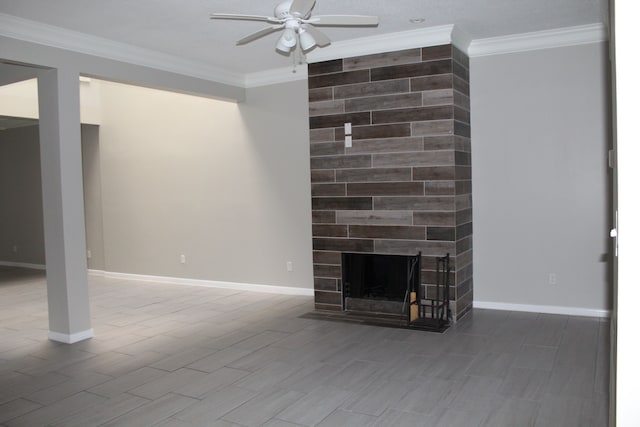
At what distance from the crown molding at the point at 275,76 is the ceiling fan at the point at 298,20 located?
103 inches

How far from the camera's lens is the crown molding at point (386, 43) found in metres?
4.94

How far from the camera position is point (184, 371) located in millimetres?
4027

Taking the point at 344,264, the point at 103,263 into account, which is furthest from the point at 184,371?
the point at 103,263

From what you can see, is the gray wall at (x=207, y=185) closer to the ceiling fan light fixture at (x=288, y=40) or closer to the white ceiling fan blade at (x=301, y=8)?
the ceiling fan light fixture at (x=288, y=40)

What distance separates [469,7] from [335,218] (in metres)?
2.40

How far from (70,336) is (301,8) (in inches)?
138

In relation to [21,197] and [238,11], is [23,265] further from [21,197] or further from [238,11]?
[238,11]

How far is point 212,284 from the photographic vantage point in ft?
23.8

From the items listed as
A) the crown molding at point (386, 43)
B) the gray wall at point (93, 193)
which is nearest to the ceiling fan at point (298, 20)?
the crown molding at point (386, 43)

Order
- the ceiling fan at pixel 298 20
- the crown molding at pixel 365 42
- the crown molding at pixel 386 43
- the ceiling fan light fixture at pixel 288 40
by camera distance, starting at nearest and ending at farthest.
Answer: the ceiling fan at pixel 298 20 < the ceiling fan light fixture at pixel 288 40 < the crown molding at pixel 365 42 < the crown molding at pixel 386 43

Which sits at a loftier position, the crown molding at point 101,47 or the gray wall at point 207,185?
the crown molding at point 101,47

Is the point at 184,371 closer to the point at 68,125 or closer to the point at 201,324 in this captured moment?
the point at 201,324

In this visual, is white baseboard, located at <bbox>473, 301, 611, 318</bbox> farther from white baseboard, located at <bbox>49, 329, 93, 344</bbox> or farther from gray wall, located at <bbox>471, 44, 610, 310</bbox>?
white baseboard, located at <bbox>49, 329, 93, 344</bbox>

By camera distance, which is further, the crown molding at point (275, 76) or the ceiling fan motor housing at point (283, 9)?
the crown molding at point (275, 76)
